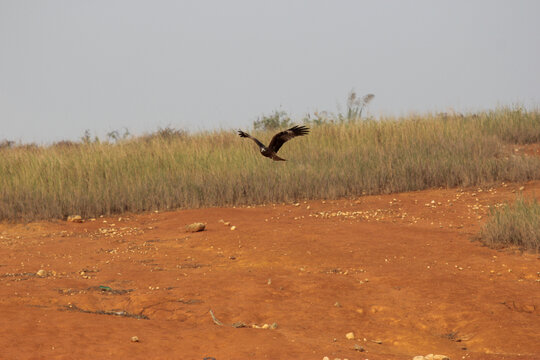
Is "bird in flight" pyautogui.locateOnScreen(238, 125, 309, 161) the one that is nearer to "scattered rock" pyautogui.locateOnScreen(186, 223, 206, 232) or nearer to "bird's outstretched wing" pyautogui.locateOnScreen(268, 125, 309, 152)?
"bird's outstretched wing" pyautogui.locateOnScreen(268, 125, 309, 152)

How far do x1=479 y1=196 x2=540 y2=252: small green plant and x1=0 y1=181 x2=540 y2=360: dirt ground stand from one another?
0.20 metres

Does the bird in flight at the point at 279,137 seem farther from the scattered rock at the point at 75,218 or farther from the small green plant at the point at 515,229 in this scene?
the scattered rock at the point at 75,218

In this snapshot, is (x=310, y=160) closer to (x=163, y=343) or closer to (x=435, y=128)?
(x=435, y=128)

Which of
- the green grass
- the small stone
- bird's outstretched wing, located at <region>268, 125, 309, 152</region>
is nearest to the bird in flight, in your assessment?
bird's outstretched wing, located at <region>268, 125, 309, 152</region>

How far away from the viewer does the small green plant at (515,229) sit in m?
8.48

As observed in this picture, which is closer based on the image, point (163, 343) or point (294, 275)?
point (163, 343)

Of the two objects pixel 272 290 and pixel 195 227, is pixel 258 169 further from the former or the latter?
pixel 272 290

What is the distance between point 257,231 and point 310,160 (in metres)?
4.96

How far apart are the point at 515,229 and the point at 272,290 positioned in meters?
3.48

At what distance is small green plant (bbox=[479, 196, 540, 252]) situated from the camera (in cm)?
848

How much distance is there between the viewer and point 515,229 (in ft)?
28.3

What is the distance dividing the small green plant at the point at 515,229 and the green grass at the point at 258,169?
170 inches

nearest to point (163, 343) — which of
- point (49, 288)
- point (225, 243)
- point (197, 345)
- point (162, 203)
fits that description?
point (197, 345)

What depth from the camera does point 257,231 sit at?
9.62 m
